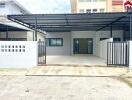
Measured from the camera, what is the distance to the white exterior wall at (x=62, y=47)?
127 feet

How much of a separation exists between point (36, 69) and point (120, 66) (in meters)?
5.77

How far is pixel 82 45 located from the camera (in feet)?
128

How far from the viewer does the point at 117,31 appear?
114 ft

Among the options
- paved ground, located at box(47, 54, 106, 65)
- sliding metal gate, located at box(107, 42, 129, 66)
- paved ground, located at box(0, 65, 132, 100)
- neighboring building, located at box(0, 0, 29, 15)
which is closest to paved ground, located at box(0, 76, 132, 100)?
paved ground, located at box(0, 65, 132, 100)

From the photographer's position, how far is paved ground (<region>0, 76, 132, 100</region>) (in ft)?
32.7

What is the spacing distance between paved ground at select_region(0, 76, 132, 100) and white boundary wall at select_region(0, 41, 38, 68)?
18.5 feet

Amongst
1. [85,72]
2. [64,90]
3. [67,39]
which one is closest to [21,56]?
[85,72]

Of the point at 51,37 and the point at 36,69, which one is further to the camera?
the point at 51,37

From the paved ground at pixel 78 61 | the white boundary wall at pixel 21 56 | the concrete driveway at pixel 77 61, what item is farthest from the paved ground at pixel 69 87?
the paved ground at pixel 78 61

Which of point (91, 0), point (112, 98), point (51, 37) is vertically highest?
point (91, 0)

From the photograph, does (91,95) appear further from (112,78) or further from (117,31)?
(117,31)

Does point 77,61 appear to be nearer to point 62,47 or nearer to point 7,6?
point 62,47

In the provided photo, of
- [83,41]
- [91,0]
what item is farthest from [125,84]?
[91,0]

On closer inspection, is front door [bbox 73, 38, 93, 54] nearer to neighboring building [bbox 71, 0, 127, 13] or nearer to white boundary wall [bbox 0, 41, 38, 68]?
neighboring building [bbox 71, 0, 127, 13]
